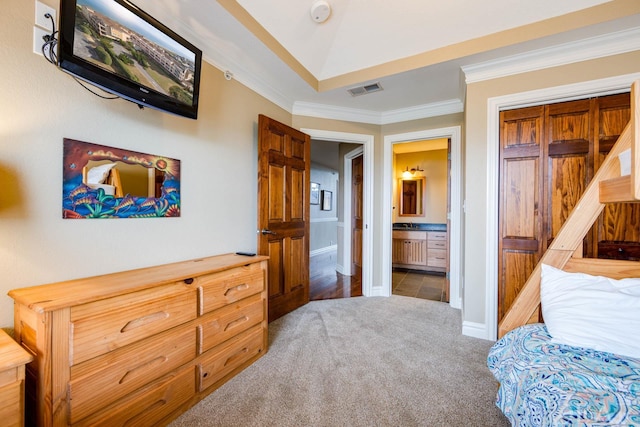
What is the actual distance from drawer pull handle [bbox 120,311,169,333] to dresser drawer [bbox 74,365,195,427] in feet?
1.09

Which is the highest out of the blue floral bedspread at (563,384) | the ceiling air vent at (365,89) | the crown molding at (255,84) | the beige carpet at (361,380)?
the ceiling air vent at (365,89)

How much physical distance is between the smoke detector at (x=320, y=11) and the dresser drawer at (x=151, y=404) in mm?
2894

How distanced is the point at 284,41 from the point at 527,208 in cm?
267

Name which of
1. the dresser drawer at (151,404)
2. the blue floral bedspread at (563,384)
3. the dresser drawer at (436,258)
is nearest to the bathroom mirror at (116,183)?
the dresser drawer at (151,404)

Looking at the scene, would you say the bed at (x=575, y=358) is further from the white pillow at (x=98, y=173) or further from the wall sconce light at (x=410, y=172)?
the wall sconce light at (x=410, y=172)

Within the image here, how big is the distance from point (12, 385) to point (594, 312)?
231 cm

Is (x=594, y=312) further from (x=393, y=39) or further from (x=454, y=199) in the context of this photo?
(x=393, y=39)

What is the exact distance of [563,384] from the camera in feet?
3.10

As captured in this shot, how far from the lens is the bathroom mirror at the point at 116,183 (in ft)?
4.64

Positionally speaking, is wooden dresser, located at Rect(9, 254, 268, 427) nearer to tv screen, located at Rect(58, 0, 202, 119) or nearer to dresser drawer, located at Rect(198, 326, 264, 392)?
dresser drawer, located at Rect(198, 326, 264, 392)

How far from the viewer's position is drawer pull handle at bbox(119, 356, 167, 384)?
1.26 meters

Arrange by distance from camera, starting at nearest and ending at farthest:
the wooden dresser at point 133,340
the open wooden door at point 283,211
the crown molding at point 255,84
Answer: the wooden dresser at point 133,340
the crown molding at point 255,84
the open wooden door at point 283,211

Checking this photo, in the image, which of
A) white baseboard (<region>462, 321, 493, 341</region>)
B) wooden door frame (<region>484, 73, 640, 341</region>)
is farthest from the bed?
white baseboard (<region>462, 321, 493, 341</region>)

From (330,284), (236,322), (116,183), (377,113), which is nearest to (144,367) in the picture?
(236,322)
